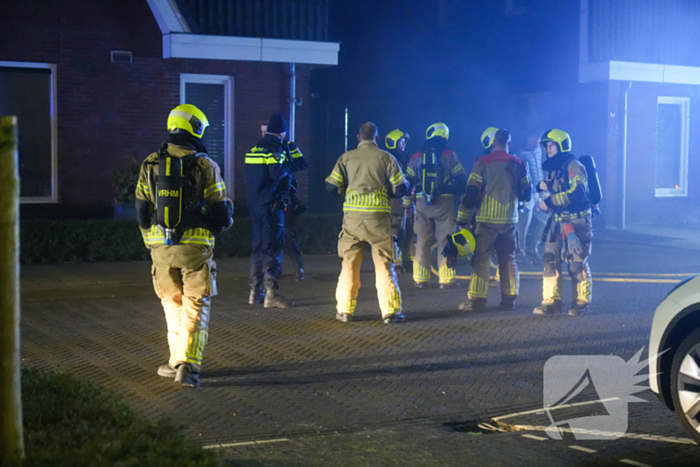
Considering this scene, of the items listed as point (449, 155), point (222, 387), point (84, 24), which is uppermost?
point (84, 24)

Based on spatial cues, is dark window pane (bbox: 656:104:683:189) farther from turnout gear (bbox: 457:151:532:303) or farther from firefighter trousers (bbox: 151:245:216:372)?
firefighter trousers (bbox: 151:245:216:372)

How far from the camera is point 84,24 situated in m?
13.7

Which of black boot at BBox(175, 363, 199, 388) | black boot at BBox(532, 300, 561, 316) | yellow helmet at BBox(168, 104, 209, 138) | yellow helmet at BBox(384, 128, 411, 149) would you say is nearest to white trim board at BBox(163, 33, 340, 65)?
yellow helmet at BBox(384, 128, 411, 149)

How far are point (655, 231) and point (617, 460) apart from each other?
1385cm

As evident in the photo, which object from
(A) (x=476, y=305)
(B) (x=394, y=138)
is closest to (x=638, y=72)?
(B) (x=394, y=138)

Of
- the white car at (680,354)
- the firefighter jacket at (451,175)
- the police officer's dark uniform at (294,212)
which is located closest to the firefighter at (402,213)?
the firefighter jacket at (451,175)

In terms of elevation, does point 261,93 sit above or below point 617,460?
above

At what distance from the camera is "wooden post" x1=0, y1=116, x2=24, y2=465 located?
335 cm

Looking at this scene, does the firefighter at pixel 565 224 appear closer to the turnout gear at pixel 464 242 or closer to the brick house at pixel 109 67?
the turnout gear at pixel 464 242

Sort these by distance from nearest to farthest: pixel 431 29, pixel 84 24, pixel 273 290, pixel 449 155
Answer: pixel 273 290
pixel 449 155
pixel 84 24
pixel 431 29

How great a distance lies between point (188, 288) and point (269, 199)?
302 cm

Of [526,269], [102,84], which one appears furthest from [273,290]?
[102,84]

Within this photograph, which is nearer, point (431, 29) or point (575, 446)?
point (575, 446)

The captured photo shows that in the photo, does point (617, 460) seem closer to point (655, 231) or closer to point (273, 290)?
point (273, 290)
